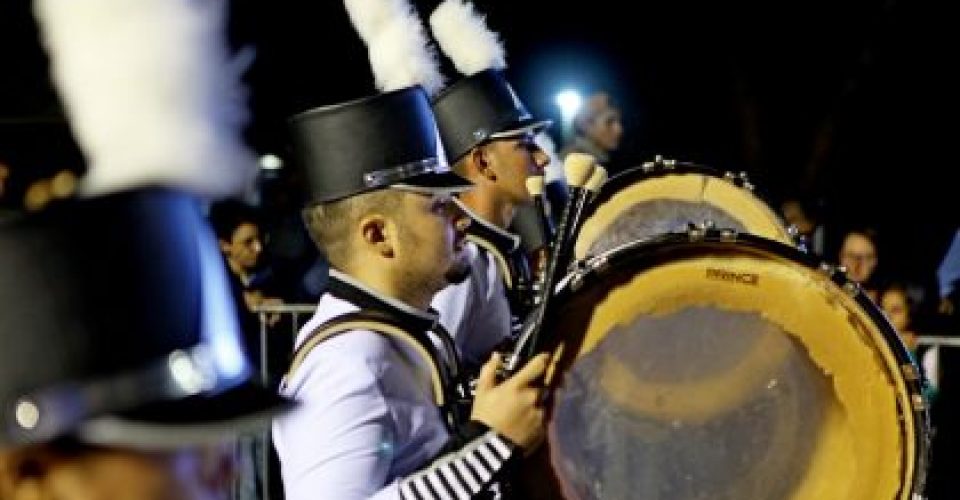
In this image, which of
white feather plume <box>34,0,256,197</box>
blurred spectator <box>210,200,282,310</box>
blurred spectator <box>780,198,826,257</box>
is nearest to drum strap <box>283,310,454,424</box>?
white feather plume <box>34,0,256,197</box>

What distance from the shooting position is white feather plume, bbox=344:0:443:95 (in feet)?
15.2

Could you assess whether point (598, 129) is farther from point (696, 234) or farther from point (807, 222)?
point (696, 234)

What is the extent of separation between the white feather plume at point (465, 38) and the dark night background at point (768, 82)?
8.27 metres

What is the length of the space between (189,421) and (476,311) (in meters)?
3.18

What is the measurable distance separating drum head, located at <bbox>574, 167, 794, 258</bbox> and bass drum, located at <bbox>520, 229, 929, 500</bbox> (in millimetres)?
1506

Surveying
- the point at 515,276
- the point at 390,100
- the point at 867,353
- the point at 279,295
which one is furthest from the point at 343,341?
the point at 279,295

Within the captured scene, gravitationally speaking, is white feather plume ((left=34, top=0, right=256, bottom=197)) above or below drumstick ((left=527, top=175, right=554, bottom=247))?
above

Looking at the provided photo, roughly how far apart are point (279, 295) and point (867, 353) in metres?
5.03

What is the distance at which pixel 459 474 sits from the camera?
308 cm

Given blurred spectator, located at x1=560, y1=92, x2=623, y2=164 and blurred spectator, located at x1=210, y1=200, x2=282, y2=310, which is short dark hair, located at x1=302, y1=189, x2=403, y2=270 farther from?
blurred spectator, located at x1=560, y1=92, x2=623, y2=164

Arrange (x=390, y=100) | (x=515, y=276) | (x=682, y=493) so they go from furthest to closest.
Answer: (x=515, y=276), (x=390, y=100), (x=682, y=493)

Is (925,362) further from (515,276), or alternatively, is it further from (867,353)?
(867,353)

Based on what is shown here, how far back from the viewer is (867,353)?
3369 millimetres

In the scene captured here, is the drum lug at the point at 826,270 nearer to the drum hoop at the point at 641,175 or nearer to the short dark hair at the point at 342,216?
the short dark hair at the point at 342,216
